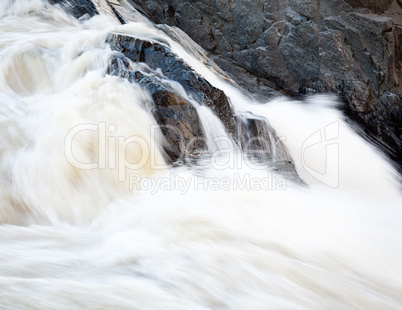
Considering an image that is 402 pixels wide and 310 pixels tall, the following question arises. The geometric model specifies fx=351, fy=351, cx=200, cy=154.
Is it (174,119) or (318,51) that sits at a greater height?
(318,51)

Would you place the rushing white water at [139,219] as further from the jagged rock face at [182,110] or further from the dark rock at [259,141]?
the dark rock at [259,141]

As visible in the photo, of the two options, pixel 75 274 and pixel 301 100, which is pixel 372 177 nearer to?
pixel 301 100

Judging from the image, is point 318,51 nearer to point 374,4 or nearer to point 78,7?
point 374,4

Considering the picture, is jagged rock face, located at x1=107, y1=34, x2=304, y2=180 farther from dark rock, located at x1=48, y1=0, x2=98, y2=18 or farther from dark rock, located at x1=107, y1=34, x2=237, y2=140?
dark rock, located at x1=48, y1=0, x2=98, y2=18

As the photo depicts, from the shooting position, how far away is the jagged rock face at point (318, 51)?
866cm

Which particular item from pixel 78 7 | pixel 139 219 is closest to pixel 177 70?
pixel 139 219

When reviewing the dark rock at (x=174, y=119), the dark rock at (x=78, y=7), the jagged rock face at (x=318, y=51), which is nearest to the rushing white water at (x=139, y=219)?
the dark rock at (x=174, y=119)

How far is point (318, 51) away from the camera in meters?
8.72

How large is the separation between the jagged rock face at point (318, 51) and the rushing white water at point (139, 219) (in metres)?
3.59

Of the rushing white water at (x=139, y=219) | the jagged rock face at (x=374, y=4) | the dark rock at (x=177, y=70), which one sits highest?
the jagged rock face at (x=374, y=4)

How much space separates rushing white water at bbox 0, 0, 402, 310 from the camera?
82.7 inches

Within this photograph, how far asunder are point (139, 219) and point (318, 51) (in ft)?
24.1

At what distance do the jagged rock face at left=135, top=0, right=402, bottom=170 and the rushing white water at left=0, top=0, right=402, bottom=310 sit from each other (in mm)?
3594

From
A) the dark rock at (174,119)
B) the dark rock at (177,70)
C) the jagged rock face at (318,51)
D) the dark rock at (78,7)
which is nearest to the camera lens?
the dark rock at (174,119)
